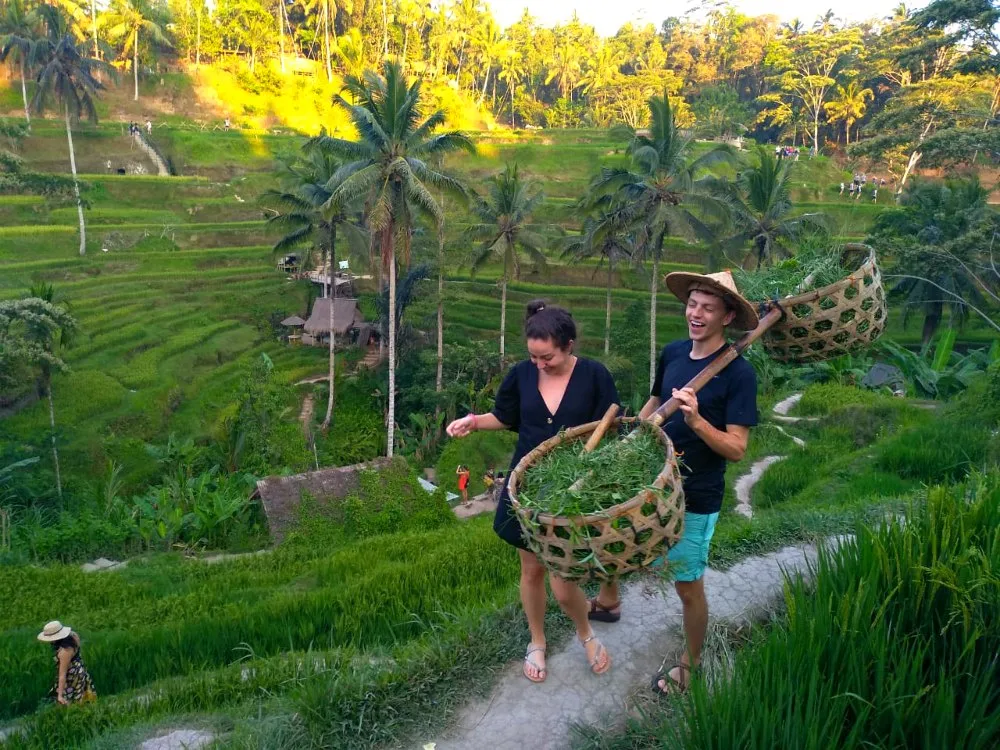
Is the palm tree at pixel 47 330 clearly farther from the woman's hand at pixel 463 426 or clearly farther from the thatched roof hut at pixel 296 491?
the woman's hand at pixel 463 426

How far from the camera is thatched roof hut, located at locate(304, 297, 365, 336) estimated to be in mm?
24438

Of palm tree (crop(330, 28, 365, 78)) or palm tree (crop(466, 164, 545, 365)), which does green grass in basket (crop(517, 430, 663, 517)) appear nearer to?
palm tree (crop(466, 164, 545, 365))

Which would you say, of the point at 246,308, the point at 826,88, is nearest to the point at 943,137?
the point at 246,308

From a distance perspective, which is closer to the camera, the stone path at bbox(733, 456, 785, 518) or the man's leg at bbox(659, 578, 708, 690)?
the man's leg at bbox(659, 578, 708, 690)

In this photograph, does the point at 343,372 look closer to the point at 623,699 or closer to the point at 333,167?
the point at 333,167

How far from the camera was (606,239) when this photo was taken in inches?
858

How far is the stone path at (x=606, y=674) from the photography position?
8.94 feet

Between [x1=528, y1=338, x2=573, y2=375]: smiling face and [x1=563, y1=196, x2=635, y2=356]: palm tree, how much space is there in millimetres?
16294

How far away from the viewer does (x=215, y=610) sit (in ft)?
18.2

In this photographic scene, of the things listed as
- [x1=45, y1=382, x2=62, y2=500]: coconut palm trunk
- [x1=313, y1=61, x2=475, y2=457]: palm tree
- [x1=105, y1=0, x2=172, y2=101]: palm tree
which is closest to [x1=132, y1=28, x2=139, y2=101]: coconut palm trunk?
[x1=105, y1=0, x2=172, y2=101]: palm tree

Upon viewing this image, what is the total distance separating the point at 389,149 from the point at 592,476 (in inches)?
560

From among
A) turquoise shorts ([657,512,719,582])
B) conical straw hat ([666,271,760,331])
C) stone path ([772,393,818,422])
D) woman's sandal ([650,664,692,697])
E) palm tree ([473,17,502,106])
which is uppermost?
palm tree ([473,17,502,106])

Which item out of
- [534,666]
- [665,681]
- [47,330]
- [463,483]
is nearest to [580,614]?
[534,666]

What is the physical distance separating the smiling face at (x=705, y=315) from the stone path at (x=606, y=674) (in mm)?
923
